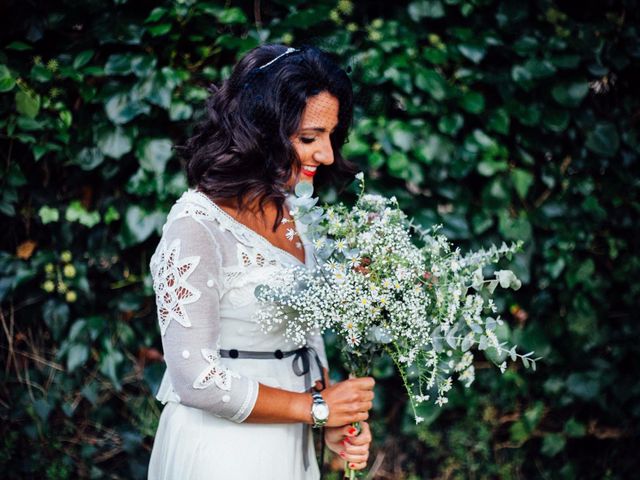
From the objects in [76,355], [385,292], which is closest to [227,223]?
[385,292]

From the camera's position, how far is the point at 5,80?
257 cm

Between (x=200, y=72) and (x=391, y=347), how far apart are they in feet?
4.98

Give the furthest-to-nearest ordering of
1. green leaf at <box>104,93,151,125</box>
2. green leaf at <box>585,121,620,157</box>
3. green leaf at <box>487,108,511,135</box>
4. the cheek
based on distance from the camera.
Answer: green leaf at <box>585,121,620,157</box>
green leaf at <box>487,108,511,135</box>
green leaf at <box>104,93,151,125</box>
the cheek

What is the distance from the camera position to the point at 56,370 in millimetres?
2969

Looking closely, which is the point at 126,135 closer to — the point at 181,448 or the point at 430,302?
the point at 181,448

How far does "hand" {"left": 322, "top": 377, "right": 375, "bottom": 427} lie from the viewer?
5.83 ft

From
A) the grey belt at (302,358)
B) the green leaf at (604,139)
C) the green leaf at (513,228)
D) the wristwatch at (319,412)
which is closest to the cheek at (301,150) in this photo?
the grey belt at (302,358)

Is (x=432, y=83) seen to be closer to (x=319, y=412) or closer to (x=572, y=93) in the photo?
(x=572, y=93)

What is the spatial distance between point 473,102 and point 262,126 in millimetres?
1332

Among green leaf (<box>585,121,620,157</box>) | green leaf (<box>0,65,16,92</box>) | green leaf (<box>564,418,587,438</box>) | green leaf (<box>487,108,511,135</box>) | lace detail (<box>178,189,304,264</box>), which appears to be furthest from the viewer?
green leaf (<box>564,418,587,438</box>)

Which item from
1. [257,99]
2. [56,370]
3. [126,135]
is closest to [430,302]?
[257,99]

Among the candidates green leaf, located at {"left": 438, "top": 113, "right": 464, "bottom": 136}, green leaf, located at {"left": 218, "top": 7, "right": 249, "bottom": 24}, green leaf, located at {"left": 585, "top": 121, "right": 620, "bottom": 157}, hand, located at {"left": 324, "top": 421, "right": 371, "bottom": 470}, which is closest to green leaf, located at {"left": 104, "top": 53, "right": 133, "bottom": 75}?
green leaf, located at {"left": 218, "top": 7, "right": 249, "bottom": 24}

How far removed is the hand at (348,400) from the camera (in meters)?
1.78

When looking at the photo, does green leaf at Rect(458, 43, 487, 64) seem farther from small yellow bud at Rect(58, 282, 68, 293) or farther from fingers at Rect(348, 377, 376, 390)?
small yellow bud at Rect(58, 282, 68, 293)
